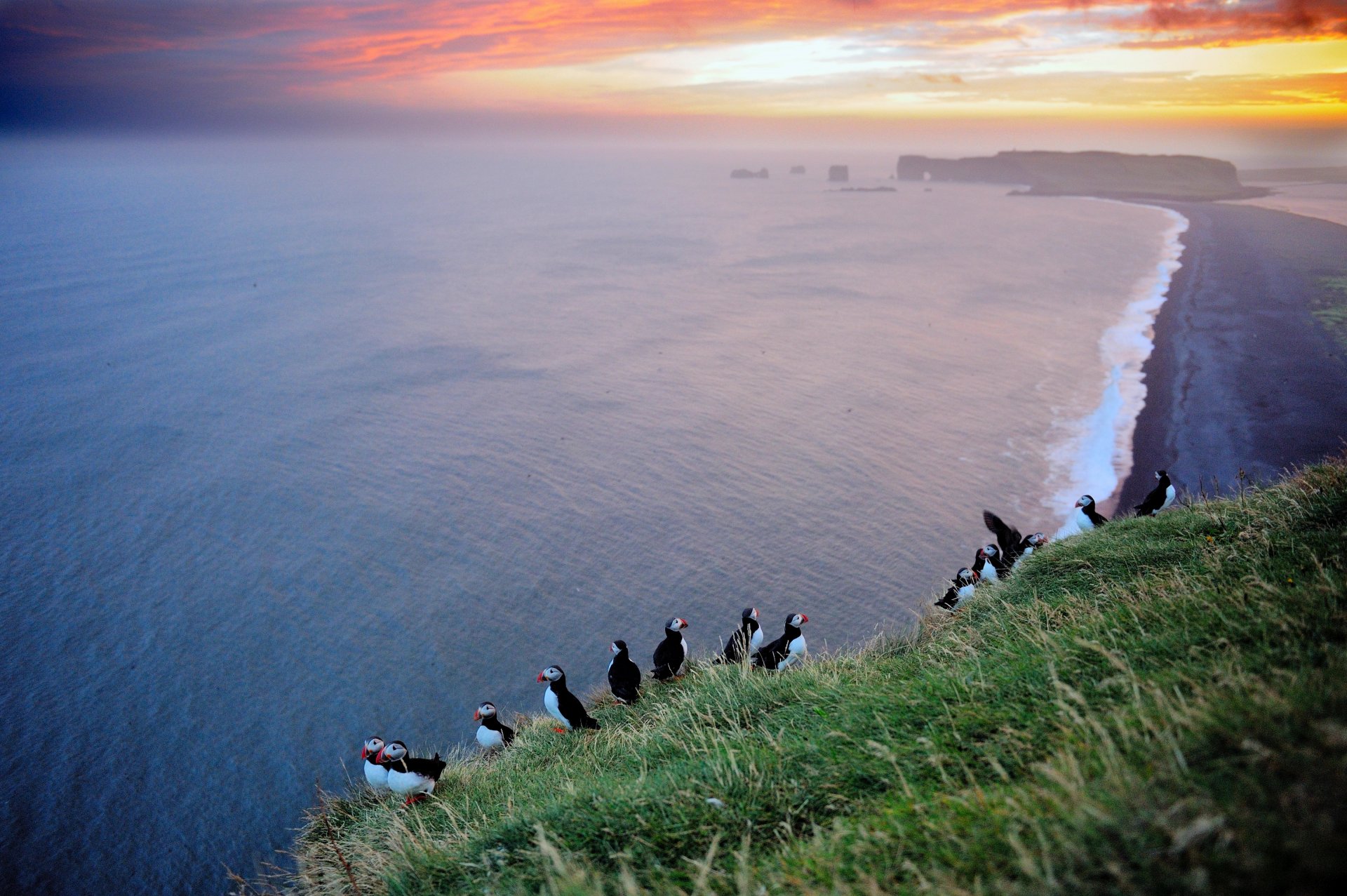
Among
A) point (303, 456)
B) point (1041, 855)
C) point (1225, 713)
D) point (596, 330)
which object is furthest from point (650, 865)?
point (596, 330)

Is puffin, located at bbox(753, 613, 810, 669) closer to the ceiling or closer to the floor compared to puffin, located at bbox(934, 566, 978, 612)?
closer to the floor

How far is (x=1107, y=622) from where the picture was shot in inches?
216

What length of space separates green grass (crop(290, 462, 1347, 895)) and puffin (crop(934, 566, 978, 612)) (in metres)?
2.37

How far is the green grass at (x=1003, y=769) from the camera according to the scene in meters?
2.79

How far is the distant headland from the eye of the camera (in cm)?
11000

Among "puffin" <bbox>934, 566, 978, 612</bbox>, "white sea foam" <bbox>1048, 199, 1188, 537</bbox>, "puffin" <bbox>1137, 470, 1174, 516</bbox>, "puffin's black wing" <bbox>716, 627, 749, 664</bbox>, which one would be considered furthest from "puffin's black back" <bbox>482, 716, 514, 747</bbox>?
"puffin" <bbox>1137, 470, 1174, 516</bbox>

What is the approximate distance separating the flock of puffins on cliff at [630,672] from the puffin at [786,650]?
12 millimetres

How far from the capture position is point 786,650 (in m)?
10.8

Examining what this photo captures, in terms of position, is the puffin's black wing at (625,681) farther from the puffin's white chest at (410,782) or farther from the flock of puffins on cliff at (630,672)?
the puffin's white chest at (410,782)

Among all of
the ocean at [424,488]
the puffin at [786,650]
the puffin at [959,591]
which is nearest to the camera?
the puffin at [786,650]

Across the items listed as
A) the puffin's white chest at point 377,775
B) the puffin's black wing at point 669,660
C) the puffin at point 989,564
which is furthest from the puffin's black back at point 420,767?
the puffin at point 989,564

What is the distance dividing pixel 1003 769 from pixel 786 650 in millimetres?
6967

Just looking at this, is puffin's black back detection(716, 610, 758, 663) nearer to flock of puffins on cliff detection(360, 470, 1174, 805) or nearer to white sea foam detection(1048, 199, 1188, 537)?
flock of puffins on cliff detection(360, 470, 1174, 805)

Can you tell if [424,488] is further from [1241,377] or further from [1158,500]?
[1241,377]
